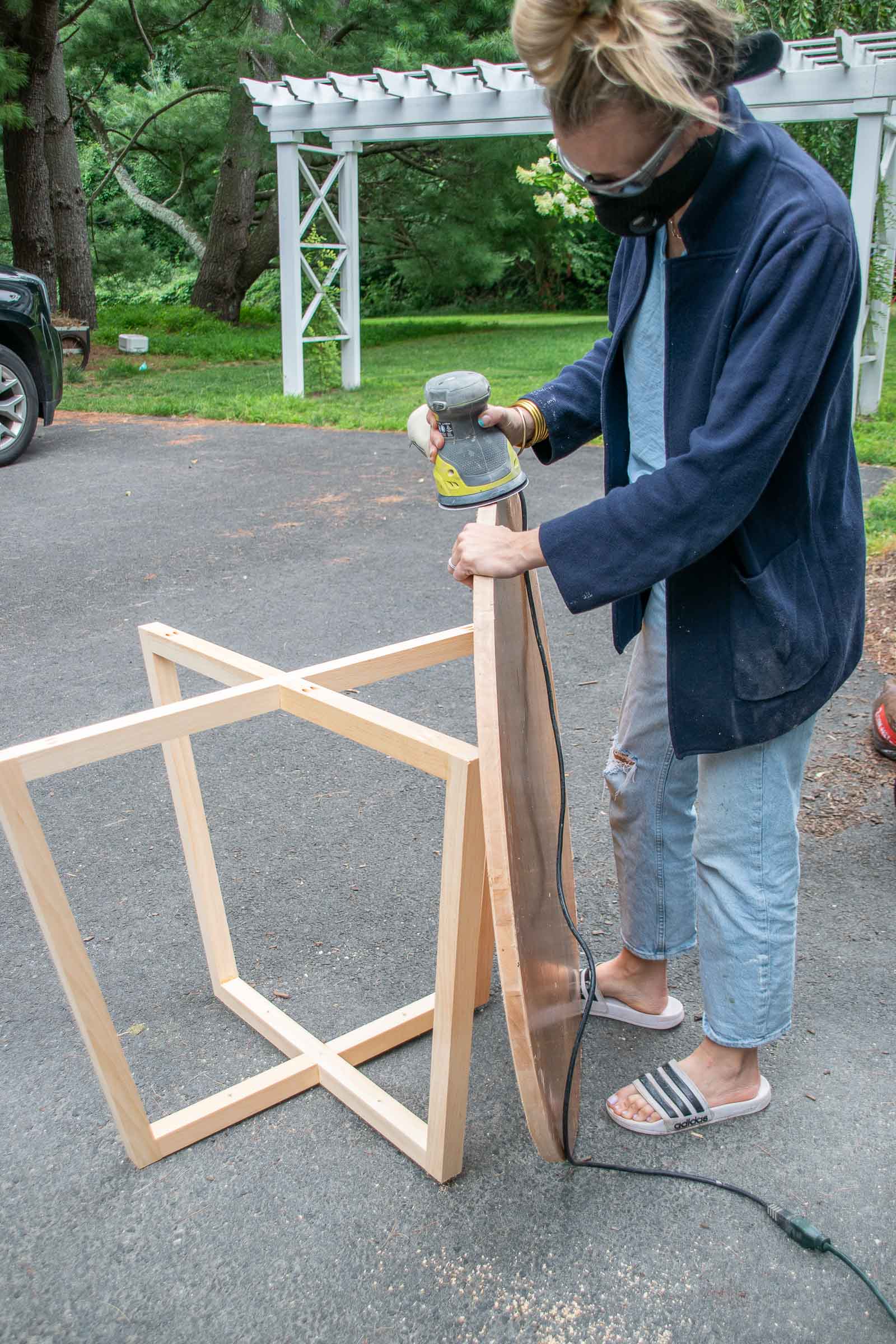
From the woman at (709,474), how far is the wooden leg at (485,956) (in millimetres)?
388

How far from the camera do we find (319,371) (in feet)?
44.4

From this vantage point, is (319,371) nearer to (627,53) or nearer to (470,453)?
(470,453)

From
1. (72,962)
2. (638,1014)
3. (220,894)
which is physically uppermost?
(72,962)

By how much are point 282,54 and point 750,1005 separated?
16227 millimetres

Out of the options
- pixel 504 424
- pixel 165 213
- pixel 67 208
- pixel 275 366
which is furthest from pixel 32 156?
pixel 504 424

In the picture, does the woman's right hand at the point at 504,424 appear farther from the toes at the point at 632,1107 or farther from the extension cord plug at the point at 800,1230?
the extension cord plug at the point at 800,1230

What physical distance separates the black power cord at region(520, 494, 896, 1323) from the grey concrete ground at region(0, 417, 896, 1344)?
0.03 meters

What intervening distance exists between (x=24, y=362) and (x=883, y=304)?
780 cm

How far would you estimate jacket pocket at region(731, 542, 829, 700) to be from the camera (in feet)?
6.07

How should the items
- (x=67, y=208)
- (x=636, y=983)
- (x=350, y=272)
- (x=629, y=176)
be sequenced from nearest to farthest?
(x=629, y=176) < (x=636, y=983) < (x=350, y=272) < (x=67, y=208)

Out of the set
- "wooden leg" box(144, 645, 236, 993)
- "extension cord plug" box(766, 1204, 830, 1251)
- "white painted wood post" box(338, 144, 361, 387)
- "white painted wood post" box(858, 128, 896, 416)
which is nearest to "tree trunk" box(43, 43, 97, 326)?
"white painted wood post" box(338, 144, 361, 387)

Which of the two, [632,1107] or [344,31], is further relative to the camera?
[344,31]

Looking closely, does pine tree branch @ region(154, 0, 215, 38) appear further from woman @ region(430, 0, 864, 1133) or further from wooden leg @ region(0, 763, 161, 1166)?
wooden leg @ region(0, 763, 161, 1166)

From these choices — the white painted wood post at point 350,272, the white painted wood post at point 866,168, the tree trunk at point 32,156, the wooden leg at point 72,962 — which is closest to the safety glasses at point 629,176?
the wooden leg at point 72,962
